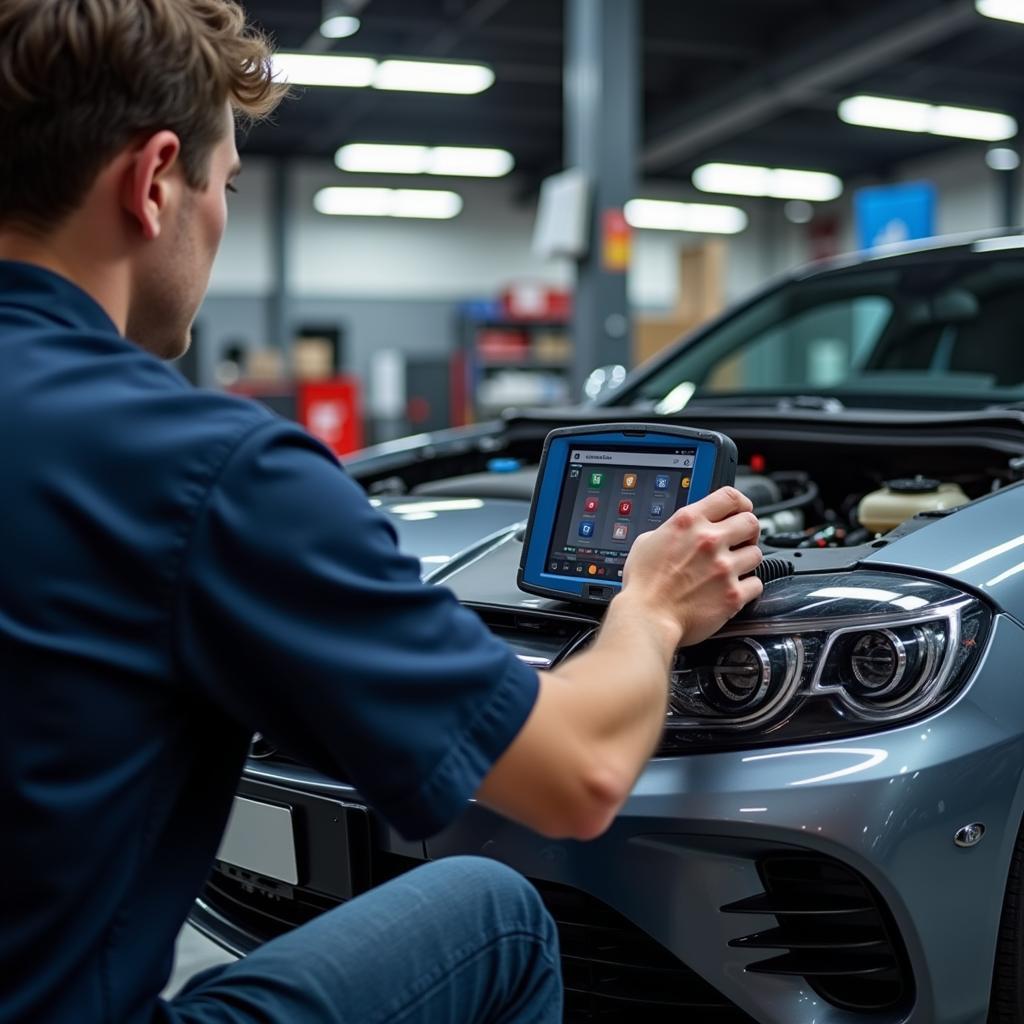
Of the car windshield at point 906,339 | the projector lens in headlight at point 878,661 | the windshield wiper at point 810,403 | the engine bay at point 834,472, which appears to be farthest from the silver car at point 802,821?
the car windshield at point 906,339

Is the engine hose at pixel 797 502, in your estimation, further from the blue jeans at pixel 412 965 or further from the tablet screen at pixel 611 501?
the blue jeans at pixel 412 965

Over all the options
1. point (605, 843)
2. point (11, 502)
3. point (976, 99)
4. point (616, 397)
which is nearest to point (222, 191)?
point (11, 502)

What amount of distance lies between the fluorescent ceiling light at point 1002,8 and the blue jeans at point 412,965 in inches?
327

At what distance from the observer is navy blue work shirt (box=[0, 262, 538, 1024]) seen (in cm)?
70

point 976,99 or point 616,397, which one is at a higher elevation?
point 976,99

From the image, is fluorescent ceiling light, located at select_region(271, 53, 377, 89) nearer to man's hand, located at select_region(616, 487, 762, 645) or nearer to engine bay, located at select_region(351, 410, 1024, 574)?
engine bay, located at select_region(351, 410, 1024, 574)

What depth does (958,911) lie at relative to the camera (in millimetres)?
1275

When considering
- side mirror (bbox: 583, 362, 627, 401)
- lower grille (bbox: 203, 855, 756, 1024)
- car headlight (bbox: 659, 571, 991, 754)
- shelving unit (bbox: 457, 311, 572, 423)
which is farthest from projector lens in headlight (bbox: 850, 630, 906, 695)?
shelving unit (bbox: 457, 311, 572, 423)

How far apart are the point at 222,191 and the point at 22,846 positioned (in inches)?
19.6

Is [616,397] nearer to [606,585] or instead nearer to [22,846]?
[606,585]

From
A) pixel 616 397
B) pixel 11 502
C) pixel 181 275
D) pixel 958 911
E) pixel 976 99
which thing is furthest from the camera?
pixel 976 99

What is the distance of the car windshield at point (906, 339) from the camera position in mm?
2529

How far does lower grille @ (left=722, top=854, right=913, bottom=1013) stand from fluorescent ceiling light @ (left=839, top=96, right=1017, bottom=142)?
35.9ft

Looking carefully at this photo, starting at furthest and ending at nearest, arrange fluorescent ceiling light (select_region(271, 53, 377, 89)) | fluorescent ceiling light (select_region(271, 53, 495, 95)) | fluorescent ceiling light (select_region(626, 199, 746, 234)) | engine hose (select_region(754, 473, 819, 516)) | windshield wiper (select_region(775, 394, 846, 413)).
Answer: fluorescent ceiling light (select_region(626, 199, 746, 234))
fluorescent ceiling light (select_region(271, 53, 495, 95))
fluorescent ceiling light (select_region(271, 53, 377, 89))
windshield wiper (select_region(775, 394, 846, 413))
engine hose (select_region(754, 473, 819, 516))
